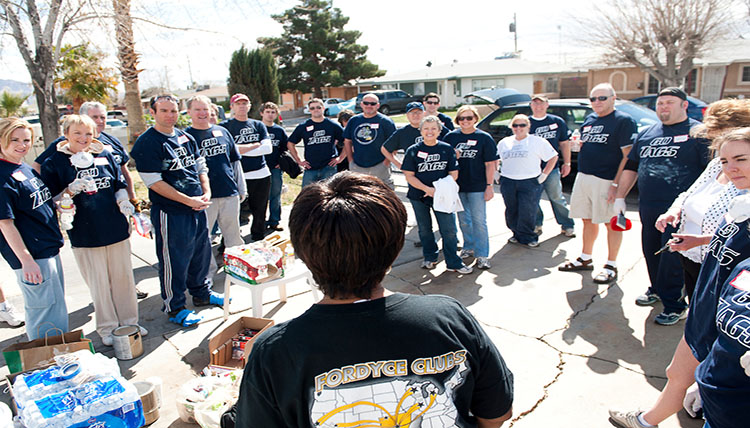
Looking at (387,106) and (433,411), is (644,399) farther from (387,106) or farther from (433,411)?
(387,106)

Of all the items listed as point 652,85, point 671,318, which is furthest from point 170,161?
point 652,85

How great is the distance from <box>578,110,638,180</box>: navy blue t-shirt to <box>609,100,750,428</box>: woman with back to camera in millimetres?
1275

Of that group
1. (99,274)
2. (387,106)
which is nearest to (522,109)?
(99,274)

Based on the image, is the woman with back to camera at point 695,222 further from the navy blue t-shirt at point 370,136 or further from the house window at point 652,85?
the house window at point 652,85

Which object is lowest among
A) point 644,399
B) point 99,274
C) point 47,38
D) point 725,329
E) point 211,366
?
point 644,399

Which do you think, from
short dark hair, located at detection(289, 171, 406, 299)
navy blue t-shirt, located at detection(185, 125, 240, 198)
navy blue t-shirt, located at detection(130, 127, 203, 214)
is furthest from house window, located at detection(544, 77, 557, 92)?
short dark hair, located at detection(289, 171, 406, 299)

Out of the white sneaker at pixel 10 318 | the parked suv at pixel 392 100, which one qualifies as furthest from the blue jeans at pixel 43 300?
the parked suv at pixel 392 100

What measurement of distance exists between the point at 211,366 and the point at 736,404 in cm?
279

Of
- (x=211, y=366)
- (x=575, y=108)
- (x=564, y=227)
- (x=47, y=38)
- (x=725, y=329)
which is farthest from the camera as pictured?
(x=575, y=108)

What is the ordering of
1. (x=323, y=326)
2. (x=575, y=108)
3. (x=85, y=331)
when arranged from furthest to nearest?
1. (x=575, y=108)
2. (x=85, y=331)
3. (x=323, y=326)

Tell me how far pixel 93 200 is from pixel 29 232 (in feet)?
1.49

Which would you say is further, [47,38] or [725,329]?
[47,38]

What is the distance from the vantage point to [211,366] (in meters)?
3.21

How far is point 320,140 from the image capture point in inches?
262
